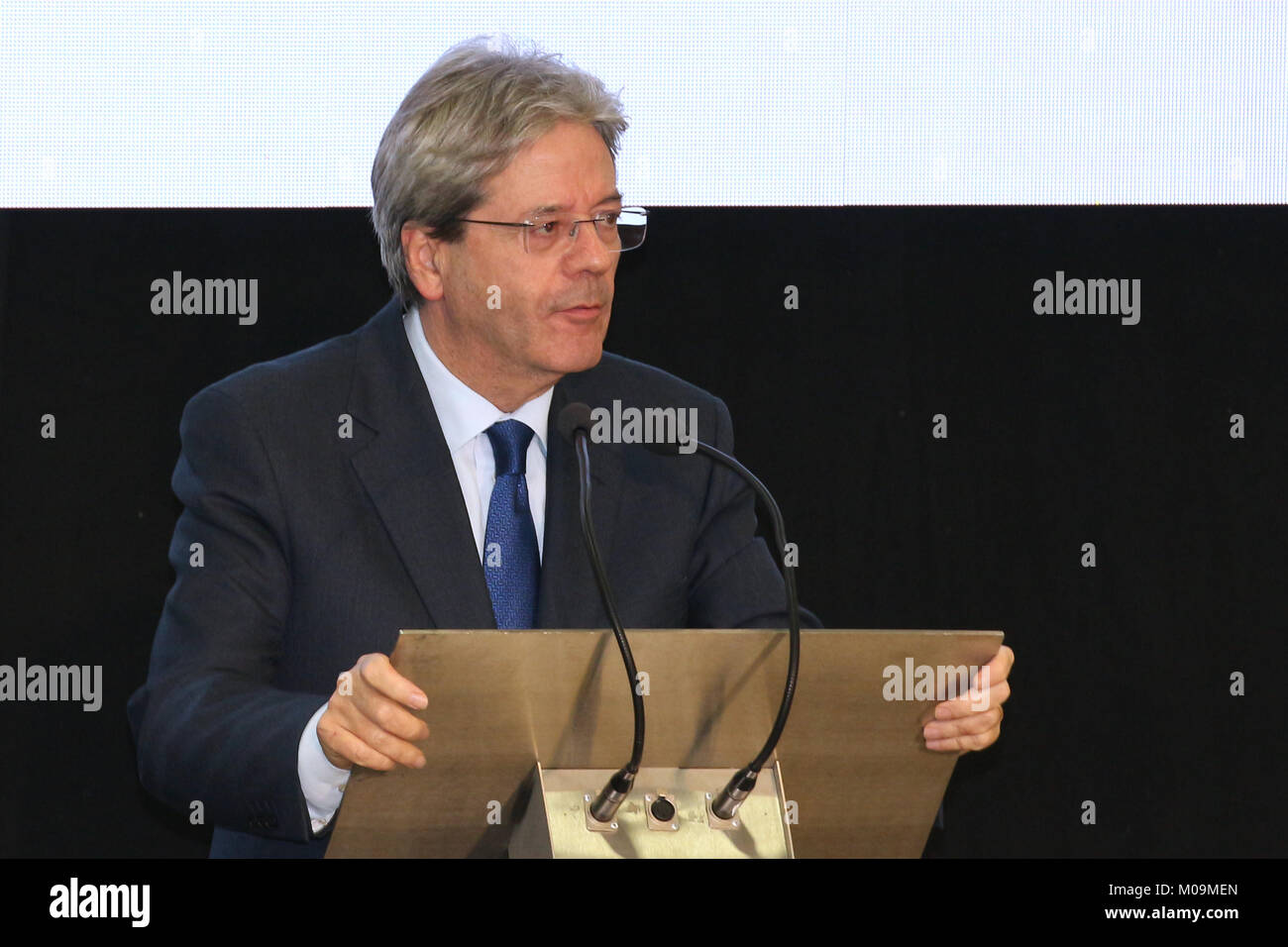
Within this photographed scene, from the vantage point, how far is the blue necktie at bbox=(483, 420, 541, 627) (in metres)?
1.90

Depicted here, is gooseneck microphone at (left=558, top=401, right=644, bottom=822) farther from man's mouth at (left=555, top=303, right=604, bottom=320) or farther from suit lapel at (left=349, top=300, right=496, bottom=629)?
man's mouth at (left=555, top=303, right=604, bottom=320)

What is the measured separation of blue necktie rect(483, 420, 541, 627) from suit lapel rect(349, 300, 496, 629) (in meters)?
0.05

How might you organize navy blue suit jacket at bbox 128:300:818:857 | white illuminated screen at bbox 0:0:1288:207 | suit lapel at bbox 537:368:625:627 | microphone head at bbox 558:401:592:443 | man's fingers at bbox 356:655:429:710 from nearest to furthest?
man's fingers at bbox 356:655:429:710 → microphone head at bbox 558:401:592:443 → navy blue suit jacket at bbox 128:300:818:857 → suit lapel at bbox 537:368:625:627 → white illuminated screen at bbox 0:0:1288:207

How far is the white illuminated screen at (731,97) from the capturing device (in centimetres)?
237

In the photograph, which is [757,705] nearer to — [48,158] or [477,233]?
[477,233]

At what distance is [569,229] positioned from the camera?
200cm

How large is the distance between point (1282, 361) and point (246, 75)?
6.08 feet

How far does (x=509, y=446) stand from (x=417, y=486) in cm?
15

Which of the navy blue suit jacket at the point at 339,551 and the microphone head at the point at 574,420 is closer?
the microphone head at the point at 574,420

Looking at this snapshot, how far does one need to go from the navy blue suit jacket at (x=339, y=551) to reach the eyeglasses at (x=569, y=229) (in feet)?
0.79

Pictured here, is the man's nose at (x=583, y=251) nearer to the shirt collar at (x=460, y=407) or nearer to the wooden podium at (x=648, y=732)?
the shirt collar at (x=460, y=407)

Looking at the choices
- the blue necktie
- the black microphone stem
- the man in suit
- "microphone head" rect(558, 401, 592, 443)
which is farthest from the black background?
the black microphone stem

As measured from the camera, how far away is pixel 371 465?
6.28 ft

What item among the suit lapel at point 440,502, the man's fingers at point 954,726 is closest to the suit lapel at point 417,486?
the suit lapel at point 440,502
